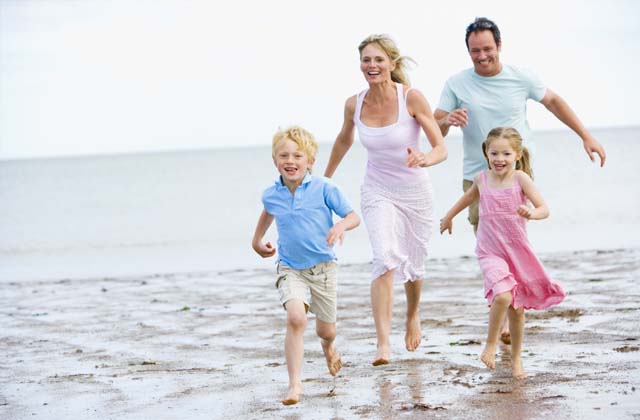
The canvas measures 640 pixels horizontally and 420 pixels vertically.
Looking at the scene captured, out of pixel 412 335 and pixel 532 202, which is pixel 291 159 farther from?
pixel 412 335

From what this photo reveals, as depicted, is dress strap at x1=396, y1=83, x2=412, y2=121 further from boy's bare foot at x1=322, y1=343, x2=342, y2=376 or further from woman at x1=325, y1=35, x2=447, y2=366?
boy's bare foot at x1=322, y1=343, x2=342, y2=376

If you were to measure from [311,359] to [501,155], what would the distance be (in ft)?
7.39

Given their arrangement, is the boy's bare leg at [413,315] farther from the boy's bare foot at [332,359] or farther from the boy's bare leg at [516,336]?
the boy's bare leg at [516,336]

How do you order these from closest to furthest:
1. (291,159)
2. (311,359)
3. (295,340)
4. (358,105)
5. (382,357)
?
1. (295,340)
2. (291,159)
3. (382,357)
4. (358,105)
5. (311,359)

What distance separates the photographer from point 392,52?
766 cm

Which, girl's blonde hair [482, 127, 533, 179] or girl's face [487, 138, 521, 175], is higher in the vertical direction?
girl's blonde hair [482, 127, 533, 179]

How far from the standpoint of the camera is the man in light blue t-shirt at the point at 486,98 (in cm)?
790

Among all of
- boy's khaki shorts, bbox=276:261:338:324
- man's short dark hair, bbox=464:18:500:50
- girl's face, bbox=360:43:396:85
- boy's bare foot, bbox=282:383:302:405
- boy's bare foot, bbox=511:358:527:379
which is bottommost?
boy's bare foot, bbox=511:358:527:379

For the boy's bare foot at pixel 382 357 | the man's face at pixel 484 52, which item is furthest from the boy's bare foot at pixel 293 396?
the man's face at pixel 484 52

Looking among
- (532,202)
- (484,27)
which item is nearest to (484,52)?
(484,27)

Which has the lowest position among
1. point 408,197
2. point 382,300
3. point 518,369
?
point 518,369

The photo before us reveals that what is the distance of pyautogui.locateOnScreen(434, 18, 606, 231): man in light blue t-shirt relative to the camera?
7.90m

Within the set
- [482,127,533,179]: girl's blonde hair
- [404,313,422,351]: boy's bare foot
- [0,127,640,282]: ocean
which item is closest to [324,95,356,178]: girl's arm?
[482,127,533,179]: girl's blonde hair

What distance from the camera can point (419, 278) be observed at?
26.6ft
